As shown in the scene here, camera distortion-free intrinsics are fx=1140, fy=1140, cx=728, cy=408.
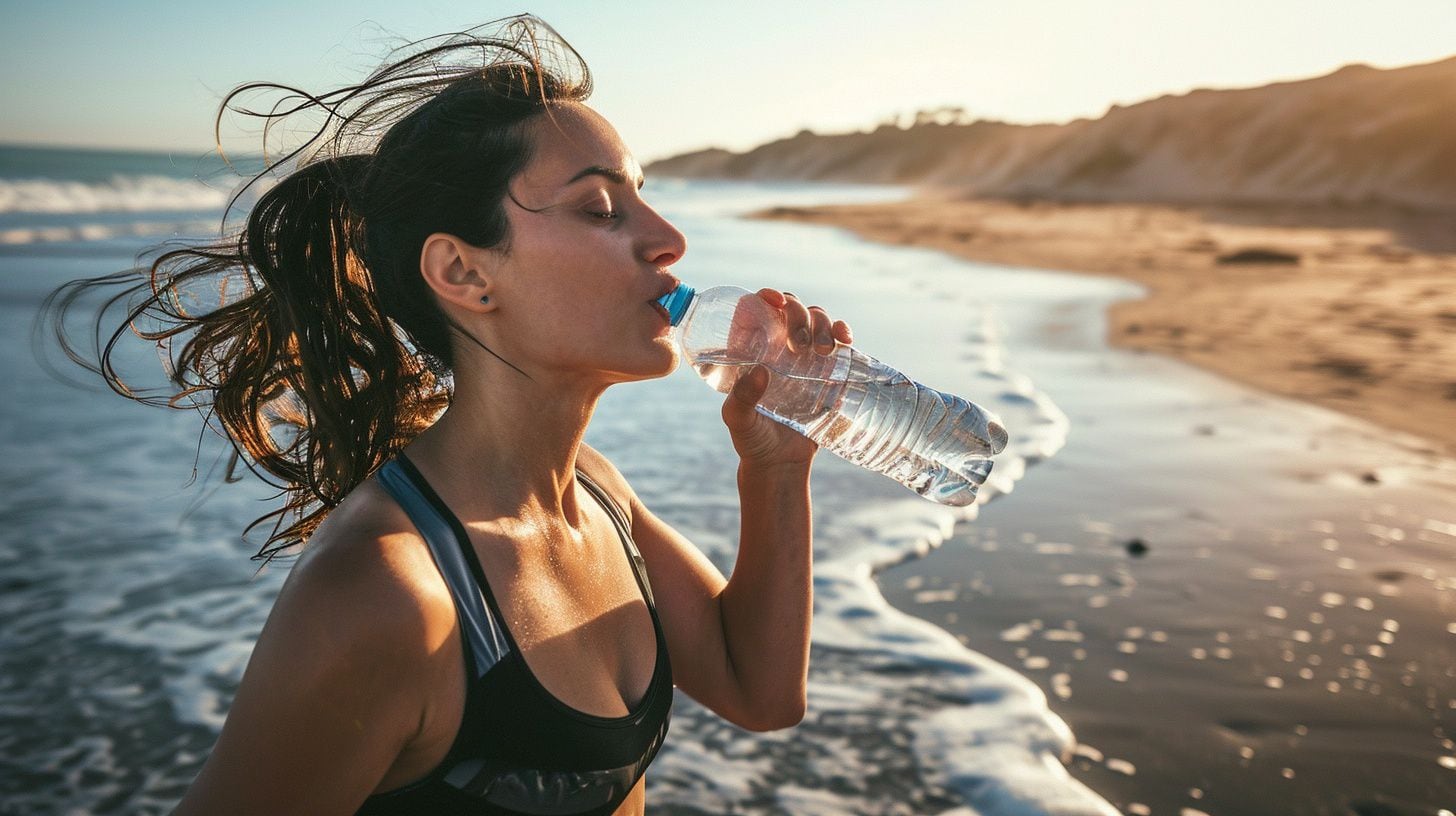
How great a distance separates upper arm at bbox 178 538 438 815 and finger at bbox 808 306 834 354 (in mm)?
934

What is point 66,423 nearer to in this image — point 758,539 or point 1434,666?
point 758,539

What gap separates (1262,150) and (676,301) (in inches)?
2478

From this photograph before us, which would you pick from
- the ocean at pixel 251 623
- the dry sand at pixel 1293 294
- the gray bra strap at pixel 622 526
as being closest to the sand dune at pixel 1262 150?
the dry sand at pixel 1293 294

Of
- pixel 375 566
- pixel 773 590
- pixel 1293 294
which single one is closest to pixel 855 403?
pixel 773 590

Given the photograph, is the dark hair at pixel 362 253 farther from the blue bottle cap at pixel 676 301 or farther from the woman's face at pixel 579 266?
the blue bottle cap at pixel 676 301

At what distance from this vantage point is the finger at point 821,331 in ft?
7.15

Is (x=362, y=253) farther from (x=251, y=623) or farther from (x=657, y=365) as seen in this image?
(x=251, y=623)

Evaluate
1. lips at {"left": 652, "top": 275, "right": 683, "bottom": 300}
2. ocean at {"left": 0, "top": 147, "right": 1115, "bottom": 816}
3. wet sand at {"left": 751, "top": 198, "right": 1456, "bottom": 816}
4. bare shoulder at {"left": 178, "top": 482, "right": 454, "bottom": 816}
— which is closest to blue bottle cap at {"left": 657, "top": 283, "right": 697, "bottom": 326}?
lips at {"left": 652, "top": 275, "right": 683, "bottom": 300}

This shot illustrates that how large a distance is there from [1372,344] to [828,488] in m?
7.19

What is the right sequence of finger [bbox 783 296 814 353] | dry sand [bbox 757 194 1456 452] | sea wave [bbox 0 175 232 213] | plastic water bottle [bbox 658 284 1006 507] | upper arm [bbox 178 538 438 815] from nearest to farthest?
1. upper arm [bbox 178 538 438 815]
2. finger [bbox 783 296 814 353]
3. plastic water bottle [bbox 658 284 1006 507]
4. dry sand [bbox 757 194 1456 452]
5. sea wave [bbox 0 175 232 213]

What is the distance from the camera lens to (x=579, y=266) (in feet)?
6.43

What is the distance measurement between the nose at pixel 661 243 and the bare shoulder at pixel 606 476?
1.70 ft

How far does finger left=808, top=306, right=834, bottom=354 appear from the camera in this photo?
2.18 metres

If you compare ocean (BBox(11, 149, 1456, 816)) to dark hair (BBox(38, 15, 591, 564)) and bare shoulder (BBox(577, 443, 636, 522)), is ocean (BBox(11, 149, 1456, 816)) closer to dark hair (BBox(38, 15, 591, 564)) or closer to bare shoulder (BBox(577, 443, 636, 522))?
dark hair (BBox(38, 15, 591, 564))
